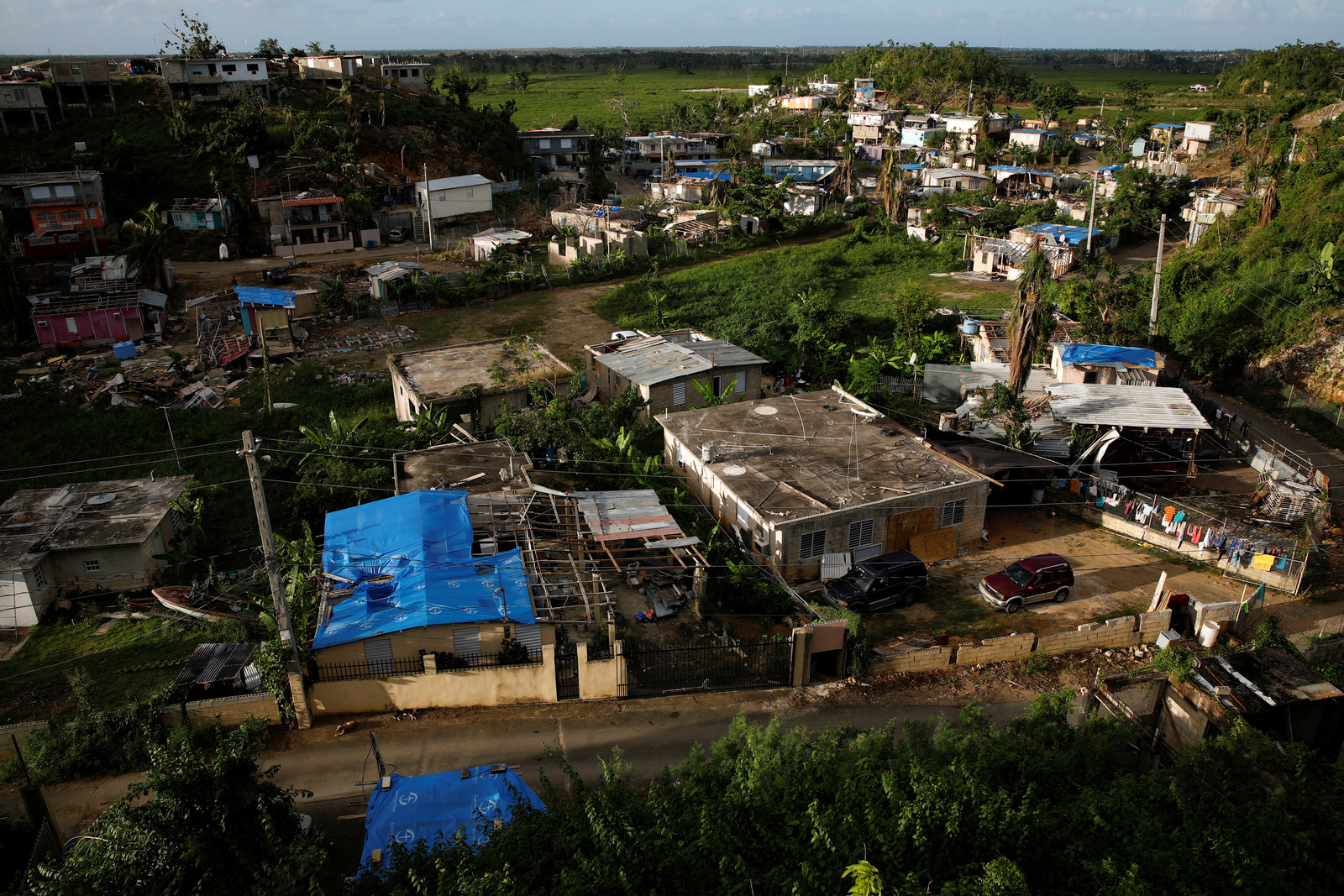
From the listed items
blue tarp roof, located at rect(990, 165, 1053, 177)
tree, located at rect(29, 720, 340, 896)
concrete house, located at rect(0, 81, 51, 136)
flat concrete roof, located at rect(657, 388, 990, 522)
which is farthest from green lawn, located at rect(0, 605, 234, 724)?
blue tarp roof, located at rect(990, 165, 1053, 177)

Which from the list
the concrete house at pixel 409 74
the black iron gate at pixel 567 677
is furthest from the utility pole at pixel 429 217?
the black iron gate at pixel 567 677

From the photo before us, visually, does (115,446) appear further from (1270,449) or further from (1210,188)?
(1210,188)

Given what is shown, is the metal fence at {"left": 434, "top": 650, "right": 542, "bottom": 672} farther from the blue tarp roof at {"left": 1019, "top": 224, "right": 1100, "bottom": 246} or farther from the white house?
the blue tarp roof at {"left": 1019, "top": 224, "right": 1100, "bottom": 246}

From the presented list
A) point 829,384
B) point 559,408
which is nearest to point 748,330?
point 829,384

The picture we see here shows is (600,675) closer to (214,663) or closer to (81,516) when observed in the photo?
(214,663)

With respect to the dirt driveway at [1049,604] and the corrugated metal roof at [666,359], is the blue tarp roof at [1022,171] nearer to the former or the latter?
the corrugated metal roof at [666,359]
